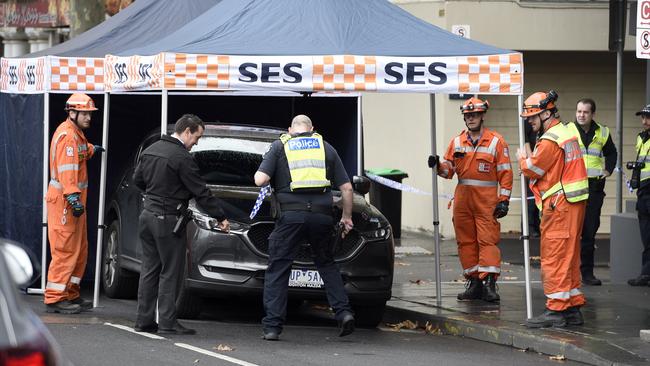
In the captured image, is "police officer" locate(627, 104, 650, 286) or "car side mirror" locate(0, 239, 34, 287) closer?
"car side mirror" locate(0, 239, 34, 287)

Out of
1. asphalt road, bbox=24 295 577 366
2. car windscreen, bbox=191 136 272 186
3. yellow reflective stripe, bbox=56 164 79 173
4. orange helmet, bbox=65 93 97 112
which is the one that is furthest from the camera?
car windscreen, bbox=191 136 272 186

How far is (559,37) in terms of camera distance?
20078mm

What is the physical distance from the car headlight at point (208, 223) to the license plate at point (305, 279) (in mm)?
591

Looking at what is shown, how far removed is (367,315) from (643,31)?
136 inches

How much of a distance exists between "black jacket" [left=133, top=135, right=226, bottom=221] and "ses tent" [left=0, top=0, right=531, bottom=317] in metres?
0.62

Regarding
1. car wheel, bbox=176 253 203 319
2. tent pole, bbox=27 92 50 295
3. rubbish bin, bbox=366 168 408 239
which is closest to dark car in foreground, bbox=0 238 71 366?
car wheel, bbox=176 253 203 319

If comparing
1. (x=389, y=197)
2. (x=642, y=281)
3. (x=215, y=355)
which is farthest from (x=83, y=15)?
(x=215, y=355)

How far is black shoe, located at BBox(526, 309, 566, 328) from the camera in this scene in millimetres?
10906

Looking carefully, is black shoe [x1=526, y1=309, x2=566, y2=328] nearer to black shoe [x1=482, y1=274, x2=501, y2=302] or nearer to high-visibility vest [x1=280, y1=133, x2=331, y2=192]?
black shoe [x1=482, y1=274, x2=501, y2=302]

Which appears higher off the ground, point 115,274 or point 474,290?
point 115,274

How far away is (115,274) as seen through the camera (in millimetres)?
13000

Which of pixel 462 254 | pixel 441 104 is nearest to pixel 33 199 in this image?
pixel 462 254

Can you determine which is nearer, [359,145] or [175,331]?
[175,331]

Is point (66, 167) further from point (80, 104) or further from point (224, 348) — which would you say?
point (224, 348)
